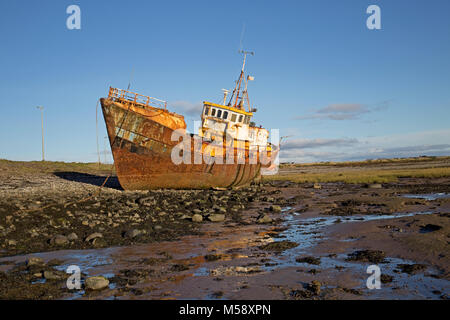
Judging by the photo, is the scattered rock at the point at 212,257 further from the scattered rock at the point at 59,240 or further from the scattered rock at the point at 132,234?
the scattered rock at the point at 59,240

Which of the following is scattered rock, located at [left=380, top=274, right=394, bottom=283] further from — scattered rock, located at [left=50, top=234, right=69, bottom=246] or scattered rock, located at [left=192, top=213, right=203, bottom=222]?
scattered rock, located at [left=50, top=234, right=69, bottom=246]

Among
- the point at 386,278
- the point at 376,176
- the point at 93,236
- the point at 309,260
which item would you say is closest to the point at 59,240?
the point at 93,236

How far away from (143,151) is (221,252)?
37.1 ft

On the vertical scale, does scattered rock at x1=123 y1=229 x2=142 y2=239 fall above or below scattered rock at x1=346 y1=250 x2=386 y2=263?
above

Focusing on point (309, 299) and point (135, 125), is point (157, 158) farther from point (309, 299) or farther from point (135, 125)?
point (309, 299)

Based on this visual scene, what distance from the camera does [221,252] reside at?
6.75 metres

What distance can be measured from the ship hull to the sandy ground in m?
5.50

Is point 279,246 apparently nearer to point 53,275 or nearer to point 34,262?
point 53,275

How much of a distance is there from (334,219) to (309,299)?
6.55m

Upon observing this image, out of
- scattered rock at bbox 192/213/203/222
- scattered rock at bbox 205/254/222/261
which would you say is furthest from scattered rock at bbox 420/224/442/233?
scattered rock at bbox 192/213/203/222

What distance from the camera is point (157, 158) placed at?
1730 centimetres

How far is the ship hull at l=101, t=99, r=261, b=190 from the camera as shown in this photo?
54.8 ft

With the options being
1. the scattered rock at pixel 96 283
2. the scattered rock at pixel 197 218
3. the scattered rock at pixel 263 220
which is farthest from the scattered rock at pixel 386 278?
the scattered rock at pixel 197 218
